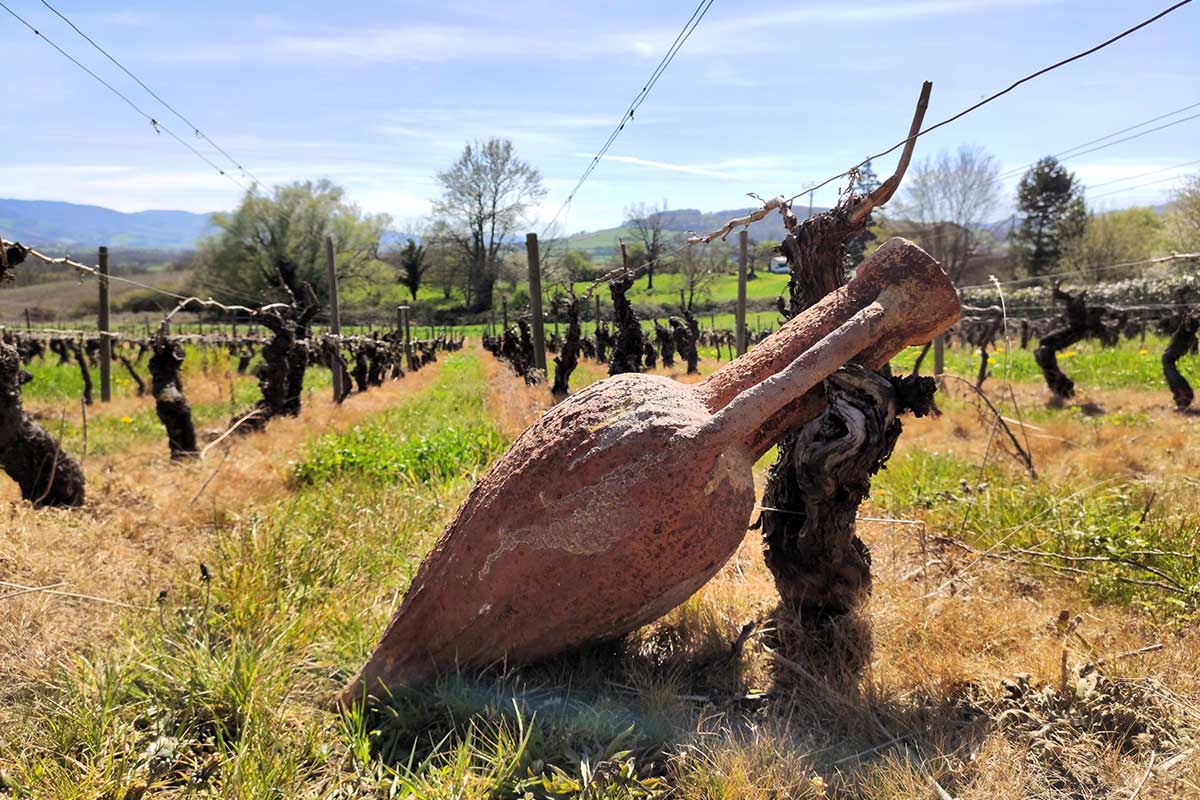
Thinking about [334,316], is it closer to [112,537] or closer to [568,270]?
[568,270]

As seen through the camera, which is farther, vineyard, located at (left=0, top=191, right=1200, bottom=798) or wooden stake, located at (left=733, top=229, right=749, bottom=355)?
wooden stake, located at (left=733, top=229, right=749, bottom=355)

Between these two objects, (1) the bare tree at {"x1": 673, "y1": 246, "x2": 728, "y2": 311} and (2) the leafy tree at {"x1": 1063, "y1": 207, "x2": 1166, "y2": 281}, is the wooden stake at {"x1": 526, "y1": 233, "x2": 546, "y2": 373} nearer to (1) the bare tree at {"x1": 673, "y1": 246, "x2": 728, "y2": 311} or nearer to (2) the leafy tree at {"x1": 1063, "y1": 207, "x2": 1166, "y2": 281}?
(1) the bare tree at {"x1": 673, "y1": 246, "x2": 728, "y2": 311}

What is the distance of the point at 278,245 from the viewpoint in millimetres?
48531

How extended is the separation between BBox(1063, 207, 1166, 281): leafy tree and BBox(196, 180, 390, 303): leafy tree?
44.8 m

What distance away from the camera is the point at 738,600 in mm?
3961

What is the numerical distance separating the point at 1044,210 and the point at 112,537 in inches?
2077

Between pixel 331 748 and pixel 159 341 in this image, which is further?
pixel 159 341

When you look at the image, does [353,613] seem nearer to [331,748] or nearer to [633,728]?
[331,748]

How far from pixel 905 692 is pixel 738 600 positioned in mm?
1068

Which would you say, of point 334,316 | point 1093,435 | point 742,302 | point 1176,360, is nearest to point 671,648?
A: point 1093,435

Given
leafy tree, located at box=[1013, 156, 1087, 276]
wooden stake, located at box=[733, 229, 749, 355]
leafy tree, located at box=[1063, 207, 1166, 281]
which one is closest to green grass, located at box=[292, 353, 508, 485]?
wooden stake, located at box=[733, 229, 749, 355]

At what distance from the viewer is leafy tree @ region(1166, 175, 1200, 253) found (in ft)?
88.7

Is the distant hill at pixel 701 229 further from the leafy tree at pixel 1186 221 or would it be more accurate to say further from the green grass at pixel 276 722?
the leafy tree at pixel 1186 221

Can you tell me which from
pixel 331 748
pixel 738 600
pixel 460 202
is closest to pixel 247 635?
pixel 331 748
